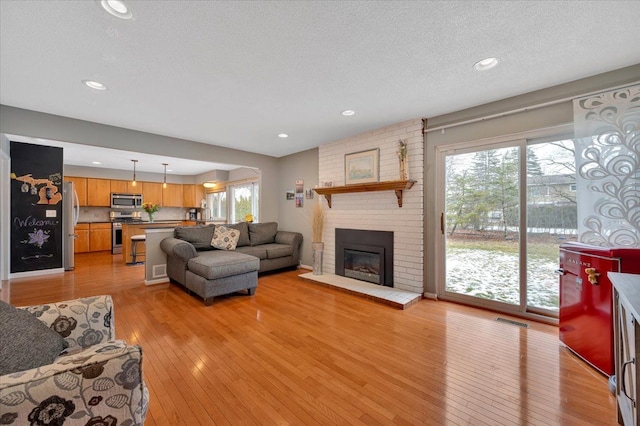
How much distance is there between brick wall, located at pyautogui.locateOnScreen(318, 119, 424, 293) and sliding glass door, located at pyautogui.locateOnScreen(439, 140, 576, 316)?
34cm

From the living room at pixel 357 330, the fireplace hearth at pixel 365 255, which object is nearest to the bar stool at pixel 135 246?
the living room at pixel 357 330

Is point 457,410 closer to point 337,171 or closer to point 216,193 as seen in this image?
point 337,171

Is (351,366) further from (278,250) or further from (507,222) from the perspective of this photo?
(278,250)

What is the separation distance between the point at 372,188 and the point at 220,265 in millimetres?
2404

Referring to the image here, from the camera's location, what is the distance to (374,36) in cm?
182

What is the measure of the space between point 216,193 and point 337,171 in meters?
5.43

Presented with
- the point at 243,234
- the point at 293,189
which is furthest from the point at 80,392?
the point at 293,189

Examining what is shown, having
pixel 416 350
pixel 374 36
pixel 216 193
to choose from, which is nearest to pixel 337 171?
pixel 374 36

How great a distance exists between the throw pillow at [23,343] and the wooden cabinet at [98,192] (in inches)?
305

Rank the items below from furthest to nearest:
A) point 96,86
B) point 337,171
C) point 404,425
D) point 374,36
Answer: point 337,171 < point 96,86 < point 374,36 < point 404,425

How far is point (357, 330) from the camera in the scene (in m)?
2.58

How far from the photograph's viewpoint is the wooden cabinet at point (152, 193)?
799 cm

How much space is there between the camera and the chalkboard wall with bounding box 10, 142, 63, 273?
419cm

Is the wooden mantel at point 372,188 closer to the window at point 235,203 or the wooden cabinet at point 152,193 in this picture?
the window at point 235,203
